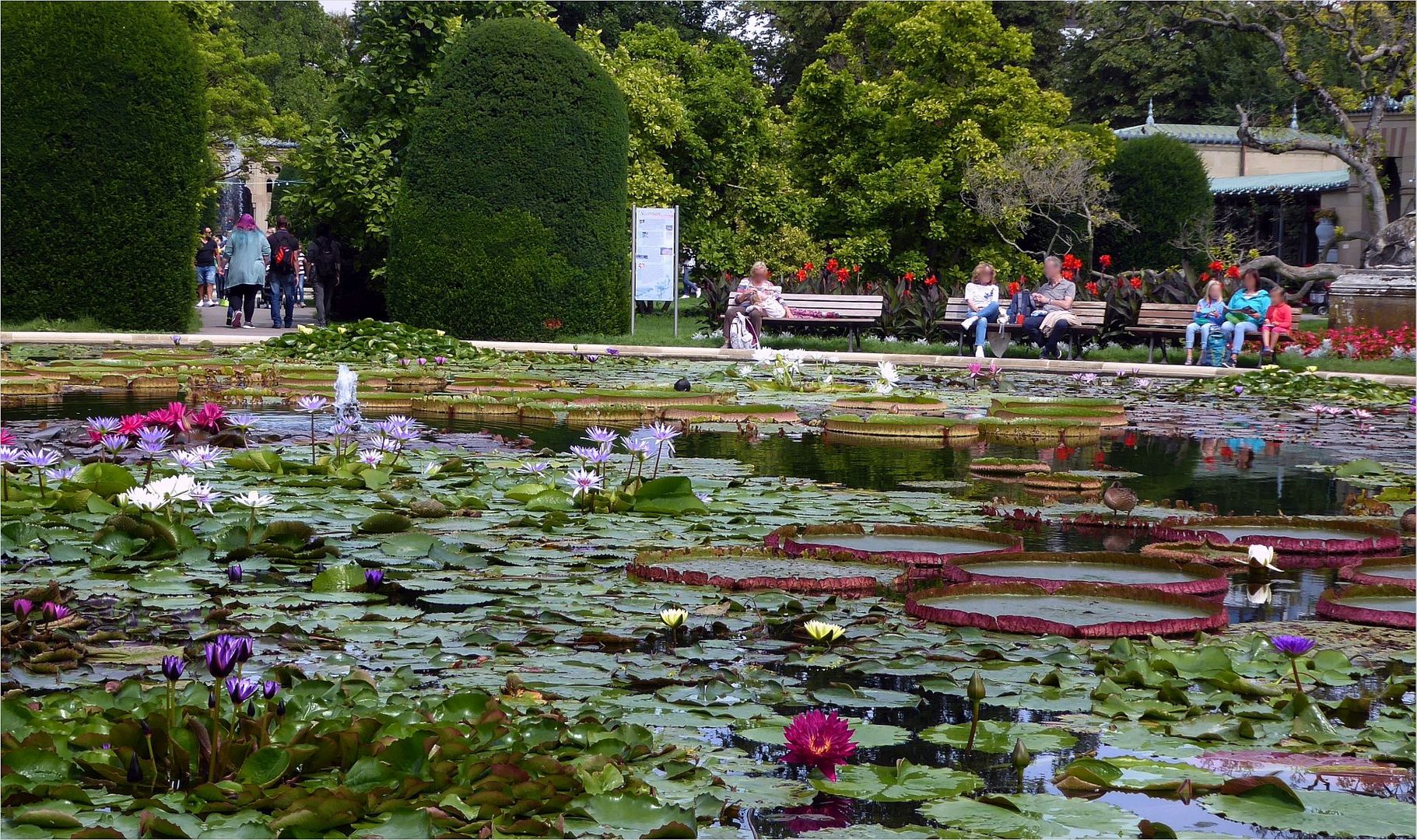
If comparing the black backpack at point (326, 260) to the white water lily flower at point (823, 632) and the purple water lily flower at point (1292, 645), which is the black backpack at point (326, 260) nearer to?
the white water lily flower at point (823, 632)

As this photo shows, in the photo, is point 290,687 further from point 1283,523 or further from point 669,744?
point 1283,523

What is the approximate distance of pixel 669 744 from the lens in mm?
2457

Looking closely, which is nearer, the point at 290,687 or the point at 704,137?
the point at 290,687

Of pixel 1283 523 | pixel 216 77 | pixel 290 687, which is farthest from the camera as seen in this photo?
pixel 216 77

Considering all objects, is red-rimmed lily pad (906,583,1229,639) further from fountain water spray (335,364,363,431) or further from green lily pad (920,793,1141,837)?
fountain water spray (335,364,363,431)

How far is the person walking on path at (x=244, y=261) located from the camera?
62.7 feet

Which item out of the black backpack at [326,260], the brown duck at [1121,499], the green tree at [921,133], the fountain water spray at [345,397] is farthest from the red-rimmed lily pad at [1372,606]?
the green tree at [921,133]

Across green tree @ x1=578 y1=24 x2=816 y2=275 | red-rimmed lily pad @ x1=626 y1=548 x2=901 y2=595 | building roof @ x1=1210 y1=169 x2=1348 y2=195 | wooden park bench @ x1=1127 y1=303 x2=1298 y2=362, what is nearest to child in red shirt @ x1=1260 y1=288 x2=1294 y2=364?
wooden park bench @ x1=1127 y1=303 x2=1298 y2=362

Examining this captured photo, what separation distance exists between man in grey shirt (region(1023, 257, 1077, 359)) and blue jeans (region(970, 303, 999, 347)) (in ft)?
1.16

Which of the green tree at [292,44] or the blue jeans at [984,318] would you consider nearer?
the blue jeans at [984,318]

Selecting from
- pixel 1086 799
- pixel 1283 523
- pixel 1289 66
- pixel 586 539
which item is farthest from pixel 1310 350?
pixel 1086 799

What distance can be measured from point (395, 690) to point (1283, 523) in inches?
131

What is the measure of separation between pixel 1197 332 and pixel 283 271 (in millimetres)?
12010

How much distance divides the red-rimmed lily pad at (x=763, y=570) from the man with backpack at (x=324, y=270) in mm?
16555
